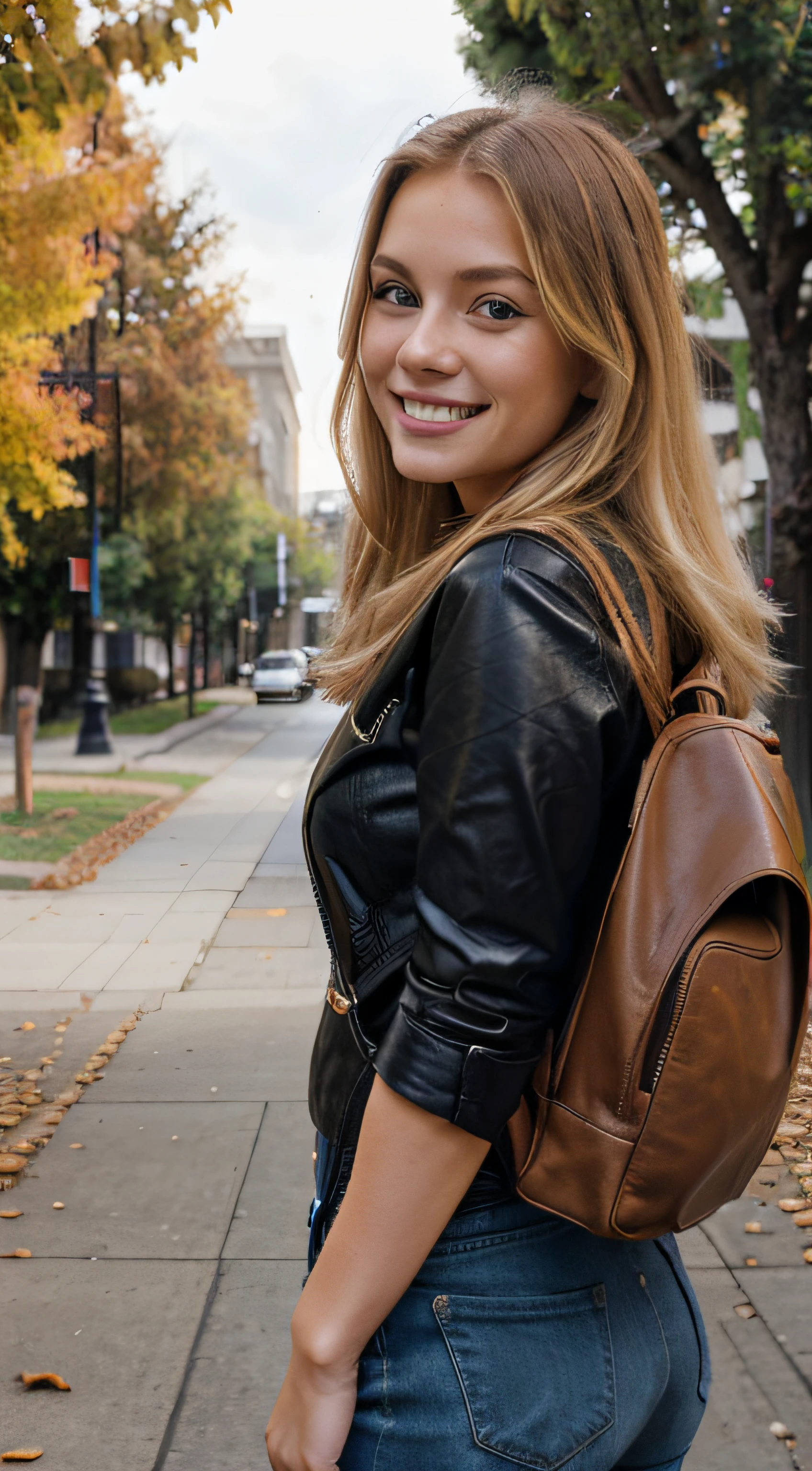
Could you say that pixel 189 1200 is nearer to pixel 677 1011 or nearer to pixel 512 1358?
pixel 512 1358

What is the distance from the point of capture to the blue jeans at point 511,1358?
953mm

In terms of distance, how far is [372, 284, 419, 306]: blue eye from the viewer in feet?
3.79

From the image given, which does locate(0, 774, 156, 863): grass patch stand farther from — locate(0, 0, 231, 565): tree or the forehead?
the forehead

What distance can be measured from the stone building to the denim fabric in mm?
5800

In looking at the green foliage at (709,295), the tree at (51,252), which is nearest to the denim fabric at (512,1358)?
the tree at (51,252)

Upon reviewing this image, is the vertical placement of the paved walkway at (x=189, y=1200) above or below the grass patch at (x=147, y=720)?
below

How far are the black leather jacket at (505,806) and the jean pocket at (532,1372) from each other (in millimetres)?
139

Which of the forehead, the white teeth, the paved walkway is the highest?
the forehead

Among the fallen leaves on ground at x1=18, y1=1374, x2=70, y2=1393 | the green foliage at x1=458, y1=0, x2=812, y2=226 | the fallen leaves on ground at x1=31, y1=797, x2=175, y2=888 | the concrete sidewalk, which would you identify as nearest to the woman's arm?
the fallen leaves on ground at x1=18, y1=1374, x2=70, y2=1393

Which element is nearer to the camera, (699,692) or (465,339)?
(699,692)

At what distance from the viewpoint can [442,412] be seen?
1.13 metres

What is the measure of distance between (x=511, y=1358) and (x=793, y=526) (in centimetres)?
689

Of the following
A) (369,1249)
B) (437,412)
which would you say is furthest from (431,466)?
(369,1249)

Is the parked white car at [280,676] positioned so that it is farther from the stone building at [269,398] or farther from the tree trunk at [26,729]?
the tree trunk at [26,729]
